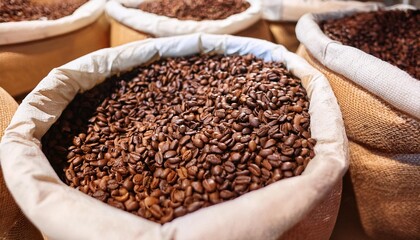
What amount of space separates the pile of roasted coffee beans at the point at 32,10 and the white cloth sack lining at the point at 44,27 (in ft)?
0.27

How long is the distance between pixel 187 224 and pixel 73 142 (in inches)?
21.0

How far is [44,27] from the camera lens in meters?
1.42

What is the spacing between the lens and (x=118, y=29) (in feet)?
5.48

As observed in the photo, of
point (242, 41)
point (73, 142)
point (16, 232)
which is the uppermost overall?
point (242, 41)

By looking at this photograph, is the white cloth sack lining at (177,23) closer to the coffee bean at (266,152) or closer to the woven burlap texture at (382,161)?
the woven burlap texture at (382,161)

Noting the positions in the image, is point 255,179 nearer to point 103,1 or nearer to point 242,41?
point 242,41

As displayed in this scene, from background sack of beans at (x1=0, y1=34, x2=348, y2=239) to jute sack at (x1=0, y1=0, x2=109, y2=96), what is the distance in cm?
38

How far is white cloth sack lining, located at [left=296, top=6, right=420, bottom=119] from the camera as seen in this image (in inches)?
38.8

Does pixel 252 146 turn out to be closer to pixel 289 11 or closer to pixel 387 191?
pixel 387 191

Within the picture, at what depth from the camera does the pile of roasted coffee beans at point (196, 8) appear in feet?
5.35

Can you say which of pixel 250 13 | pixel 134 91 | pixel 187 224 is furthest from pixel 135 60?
pixel 187 224

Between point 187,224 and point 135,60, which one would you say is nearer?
point 187,224

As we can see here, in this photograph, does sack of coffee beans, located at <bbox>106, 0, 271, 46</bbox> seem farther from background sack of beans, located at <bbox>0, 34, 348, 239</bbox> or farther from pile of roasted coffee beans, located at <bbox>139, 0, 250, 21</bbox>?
background sack of beans, located at <bbox>0, 34, 348, 239</bbox>

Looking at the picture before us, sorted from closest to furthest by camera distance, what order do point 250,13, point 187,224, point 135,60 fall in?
1. point 187,224
2. point 135,60
3. point 250,13
